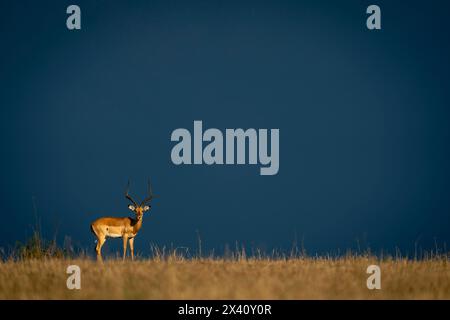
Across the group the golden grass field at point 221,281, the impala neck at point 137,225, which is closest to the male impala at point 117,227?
the impala neck at point 137,225

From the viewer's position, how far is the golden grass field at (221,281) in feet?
33.5

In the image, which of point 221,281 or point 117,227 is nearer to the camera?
point 221,281

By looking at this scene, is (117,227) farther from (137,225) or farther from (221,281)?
(221,281)

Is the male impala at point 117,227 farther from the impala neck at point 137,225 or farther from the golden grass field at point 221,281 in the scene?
the golden grass field at point 221,281

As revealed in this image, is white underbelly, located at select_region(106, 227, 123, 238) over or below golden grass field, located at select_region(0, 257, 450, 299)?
below

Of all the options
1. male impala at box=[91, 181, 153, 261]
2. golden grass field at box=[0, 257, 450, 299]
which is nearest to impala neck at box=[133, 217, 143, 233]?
male impala at box=[91, 181, 153, 261]

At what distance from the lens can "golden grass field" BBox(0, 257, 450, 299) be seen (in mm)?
10211

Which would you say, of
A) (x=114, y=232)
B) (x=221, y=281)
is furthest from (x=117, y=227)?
(x=221, y=281)

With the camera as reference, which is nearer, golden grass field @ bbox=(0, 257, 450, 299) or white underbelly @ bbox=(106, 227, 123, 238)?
golden grass field @ bbox=(0, 257, 450, 299)

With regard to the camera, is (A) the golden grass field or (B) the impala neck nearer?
(A) the golden grass field

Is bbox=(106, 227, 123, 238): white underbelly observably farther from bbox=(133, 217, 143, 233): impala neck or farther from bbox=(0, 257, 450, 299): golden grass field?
bbox=(0, 257, 450, 299): golden grass field

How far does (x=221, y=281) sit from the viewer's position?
1121 centimetres

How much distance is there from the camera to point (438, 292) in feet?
35.5
